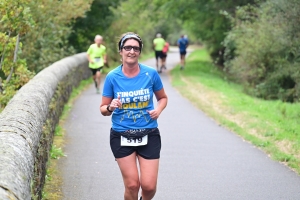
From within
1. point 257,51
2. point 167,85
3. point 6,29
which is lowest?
point 167,85

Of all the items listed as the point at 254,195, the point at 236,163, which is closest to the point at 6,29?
the point at 236,163

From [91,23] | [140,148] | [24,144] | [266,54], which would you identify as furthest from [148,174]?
[91,23]

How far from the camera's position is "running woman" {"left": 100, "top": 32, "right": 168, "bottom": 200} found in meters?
5.66

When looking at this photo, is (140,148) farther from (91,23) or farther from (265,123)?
(91,23)

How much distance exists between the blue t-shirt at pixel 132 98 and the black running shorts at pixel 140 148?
90 mm

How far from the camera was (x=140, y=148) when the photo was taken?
5758 millimetres

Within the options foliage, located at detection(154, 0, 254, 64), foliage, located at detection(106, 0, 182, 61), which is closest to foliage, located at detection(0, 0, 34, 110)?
foliage, located at detection(106, 0, 182, 61)

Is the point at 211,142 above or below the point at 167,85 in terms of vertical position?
above

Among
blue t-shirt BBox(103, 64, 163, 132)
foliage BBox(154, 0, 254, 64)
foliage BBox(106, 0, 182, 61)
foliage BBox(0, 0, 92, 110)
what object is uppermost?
blue t-shirt BBox(103, 64, 163, 132)

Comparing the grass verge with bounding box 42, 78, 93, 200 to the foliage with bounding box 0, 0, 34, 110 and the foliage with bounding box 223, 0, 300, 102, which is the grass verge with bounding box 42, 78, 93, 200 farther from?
the foliage with bounding box 223, 0, 300, 102

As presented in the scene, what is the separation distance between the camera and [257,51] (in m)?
21.5

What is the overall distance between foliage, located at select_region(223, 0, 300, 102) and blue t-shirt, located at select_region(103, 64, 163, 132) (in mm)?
11886

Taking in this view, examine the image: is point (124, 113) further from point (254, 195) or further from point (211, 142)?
point (211, 142)

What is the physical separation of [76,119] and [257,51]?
1005cm
